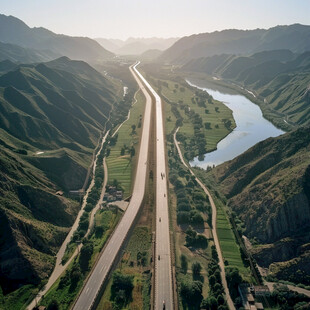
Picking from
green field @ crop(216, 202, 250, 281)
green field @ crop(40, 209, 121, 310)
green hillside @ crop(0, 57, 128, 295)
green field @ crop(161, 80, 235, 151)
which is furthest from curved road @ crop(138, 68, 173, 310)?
green field @ crop(161, 80, 235, 151)

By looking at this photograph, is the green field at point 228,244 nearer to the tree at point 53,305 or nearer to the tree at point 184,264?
the tree at point 184,264

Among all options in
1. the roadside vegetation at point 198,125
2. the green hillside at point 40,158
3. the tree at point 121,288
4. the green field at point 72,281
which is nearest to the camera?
the tree at point 121,288

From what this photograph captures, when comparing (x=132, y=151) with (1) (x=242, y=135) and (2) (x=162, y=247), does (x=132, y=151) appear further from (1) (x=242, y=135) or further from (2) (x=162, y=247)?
(2) (x=162, y=247)

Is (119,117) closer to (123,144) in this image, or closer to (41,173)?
(123,144)

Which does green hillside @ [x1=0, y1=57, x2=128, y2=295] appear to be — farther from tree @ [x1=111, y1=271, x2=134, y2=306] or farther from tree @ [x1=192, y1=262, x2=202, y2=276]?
tree @ [x1=192, y1=262, x2=202, y2=276]

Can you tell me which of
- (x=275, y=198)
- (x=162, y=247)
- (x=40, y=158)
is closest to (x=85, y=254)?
(x=162, y=247)

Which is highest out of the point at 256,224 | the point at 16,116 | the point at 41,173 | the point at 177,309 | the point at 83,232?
the point at 16,116

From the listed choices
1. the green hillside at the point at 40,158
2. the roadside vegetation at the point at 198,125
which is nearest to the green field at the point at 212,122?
the roadside vegetation at the point at 198,125

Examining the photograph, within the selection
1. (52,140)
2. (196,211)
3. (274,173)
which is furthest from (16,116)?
(274,173)
